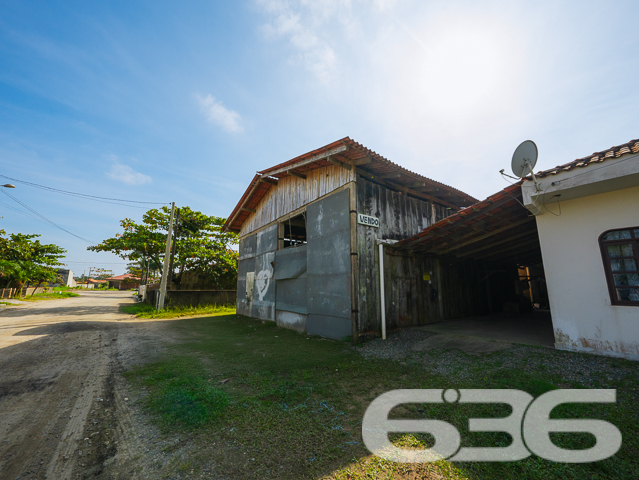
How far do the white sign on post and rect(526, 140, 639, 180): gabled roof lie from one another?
12.0 ft

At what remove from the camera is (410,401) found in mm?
3545

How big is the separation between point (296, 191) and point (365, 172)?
9.90 feet

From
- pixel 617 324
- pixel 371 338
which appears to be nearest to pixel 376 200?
pixel 371 338

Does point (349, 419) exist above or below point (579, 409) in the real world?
below

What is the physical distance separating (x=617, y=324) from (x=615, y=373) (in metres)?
1.02

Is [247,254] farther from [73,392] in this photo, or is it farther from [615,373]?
[615,373]

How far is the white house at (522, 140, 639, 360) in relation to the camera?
4.23 m

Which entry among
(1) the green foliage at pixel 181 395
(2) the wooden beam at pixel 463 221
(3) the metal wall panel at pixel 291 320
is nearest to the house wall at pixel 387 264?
(2) the wooden beam at pixel 463 221

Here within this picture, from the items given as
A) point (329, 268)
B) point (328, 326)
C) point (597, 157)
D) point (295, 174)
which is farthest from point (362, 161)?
A: point (328, 326)

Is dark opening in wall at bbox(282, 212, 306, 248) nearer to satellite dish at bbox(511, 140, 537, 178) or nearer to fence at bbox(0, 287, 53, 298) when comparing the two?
satellite dish at bbox(511, 140, 537, 178)

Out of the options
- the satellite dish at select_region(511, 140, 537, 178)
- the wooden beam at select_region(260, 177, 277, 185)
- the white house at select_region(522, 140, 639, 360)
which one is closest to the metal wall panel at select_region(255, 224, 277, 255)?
the wooden beam at select_region(260, 177, 277, 185)

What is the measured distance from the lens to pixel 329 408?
11.0ft

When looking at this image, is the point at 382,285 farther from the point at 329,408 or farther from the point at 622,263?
the point at 622,263

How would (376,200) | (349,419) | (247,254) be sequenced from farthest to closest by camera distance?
(247,254)
(376,200)
(349,419)
